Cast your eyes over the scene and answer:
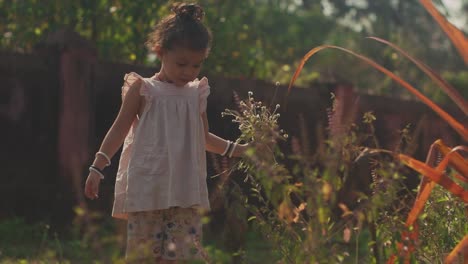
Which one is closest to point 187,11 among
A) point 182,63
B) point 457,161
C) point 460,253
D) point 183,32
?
point 183,32

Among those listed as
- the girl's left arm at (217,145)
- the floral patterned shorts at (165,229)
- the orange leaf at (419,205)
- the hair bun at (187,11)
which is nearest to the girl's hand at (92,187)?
the floral patterned shorts at (165,229)

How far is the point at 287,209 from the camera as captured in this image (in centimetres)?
239

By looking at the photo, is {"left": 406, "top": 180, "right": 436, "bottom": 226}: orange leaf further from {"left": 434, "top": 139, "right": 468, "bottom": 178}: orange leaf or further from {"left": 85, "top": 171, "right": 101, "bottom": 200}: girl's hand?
{"left": 85, "top": 171, "right": 101, "bottom": 200}: girl's hand

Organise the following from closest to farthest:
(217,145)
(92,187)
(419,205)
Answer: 1. (419,205)
2. (92,187)
3. (217,145)

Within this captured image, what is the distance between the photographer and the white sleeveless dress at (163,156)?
3.48 meters

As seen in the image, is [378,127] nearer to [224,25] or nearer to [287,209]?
[224,25]

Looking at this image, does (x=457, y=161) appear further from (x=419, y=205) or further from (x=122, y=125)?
(x=122, y=125)

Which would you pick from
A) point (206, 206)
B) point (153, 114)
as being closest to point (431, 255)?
point (206, 206)

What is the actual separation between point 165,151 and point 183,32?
48 centimetres

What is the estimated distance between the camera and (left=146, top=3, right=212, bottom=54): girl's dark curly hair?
3576mm

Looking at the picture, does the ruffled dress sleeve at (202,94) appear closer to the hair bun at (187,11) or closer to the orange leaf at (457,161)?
the hair bun at (187,11)

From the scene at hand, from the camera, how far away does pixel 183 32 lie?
11.8 feet

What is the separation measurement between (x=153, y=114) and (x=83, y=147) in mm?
2332

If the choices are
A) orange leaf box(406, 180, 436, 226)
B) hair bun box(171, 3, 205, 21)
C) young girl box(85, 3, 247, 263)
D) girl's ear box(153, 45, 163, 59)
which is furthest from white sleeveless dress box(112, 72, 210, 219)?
orange leaf box(406, 180, 436, 226)
